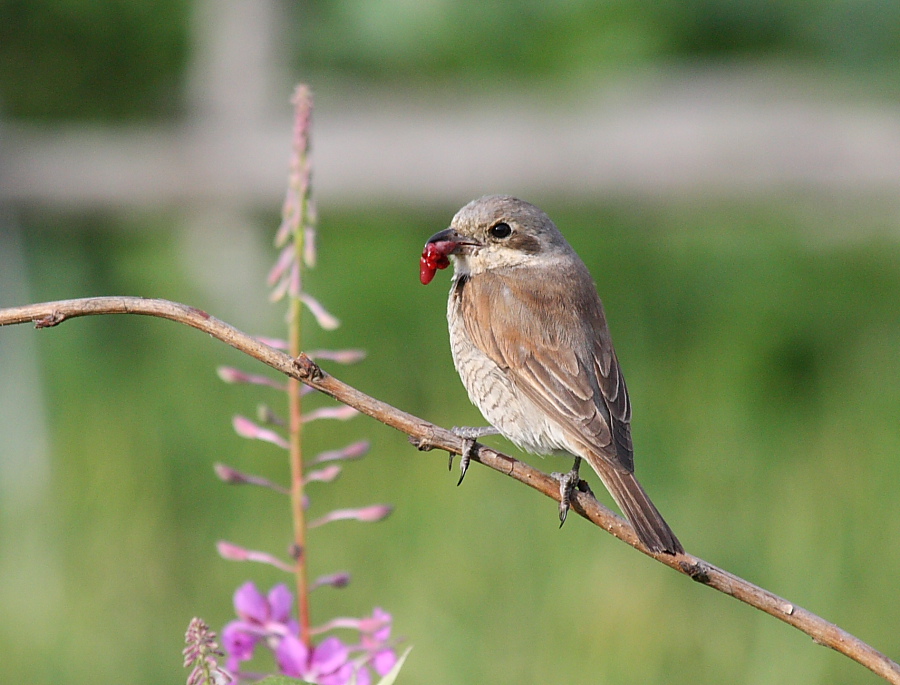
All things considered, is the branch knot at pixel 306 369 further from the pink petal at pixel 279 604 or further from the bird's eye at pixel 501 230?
the bird's eye at pixel 501 230

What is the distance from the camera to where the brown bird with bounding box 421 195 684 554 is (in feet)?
8.80

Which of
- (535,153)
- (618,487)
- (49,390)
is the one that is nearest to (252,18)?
(535,153)

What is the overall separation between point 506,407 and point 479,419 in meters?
2.34

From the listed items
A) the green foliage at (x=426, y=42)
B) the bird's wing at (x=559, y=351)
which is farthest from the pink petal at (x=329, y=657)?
the green foliage at (x=426, y=42)

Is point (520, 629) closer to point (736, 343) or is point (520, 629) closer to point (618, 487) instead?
point (618, 487)

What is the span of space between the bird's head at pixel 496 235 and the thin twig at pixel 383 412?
3.56 feet

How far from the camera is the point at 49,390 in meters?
6.05

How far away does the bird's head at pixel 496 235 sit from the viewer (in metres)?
2.98

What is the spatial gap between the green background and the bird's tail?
4.20ft

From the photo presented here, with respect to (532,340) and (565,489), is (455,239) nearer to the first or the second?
(532,340)

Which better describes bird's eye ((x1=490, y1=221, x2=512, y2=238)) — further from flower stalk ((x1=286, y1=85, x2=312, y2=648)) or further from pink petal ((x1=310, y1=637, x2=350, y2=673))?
pink petal ((x1=310, y1=637, x2=350, y2=673))

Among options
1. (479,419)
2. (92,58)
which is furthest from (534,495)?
(92,58)

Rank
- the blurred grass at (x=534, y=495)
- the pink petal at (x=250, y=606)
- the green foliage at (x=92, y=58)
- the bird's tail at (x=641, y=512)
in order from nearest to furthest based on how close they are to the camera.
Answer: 1. the pink petal at (x=250, y=606)
2. the bird's tail at (x=641, y=512)
3. the blurred grass at (x=534, y=495)
4. the green foliage at (x=92, y=58)

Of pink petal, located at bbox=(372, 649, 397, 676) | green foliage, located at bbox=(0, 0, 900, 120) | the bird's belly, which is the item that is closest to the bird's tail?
the bird's belly
